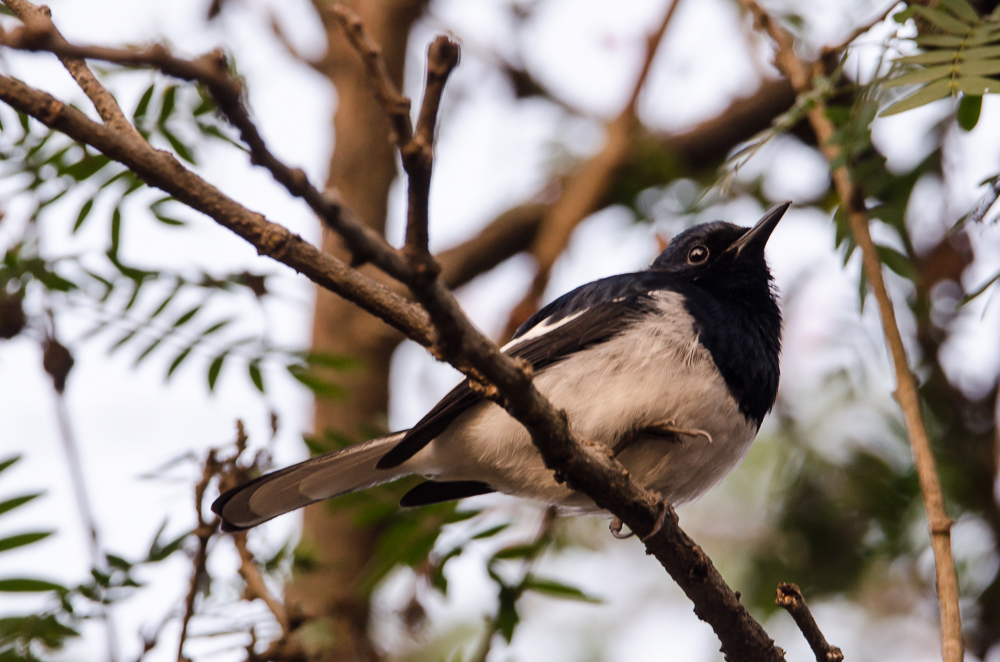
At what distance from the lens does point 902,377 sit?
3.09 m

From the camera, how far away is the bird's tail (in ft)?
9.63

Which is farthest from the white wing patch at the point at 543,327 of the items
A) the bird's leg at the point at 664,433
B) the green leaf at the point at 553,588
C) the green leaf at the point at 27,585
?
the green leaf at the point at 27,585

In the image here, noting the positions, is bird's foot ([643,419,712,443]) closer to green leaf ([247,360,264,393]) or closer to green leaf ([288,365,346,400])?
green leaf ([288,365,346,400])

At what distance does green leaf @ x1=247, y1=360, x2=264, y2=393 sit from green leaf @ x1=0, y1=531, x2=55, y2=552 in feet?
2.86

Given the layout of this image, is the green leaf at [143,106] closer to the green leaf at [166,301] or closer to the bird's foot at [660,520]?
the green leaf at [166,301]

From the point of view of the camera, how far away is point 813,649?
7.91ft

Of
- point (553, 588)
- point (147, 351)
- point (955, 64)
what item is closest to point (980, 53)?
point (955, 64)

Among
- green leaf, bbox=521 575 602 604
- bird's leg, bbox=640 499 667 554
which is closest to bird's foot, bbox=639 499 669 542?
bird's leg, bbox=640 499 667 554

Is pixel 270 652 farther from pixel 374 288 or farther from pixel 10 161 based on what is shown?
pixel 10 161

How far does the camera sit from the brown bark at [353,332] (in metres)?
4.47

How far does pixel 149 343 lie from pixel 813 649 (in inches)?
94.4

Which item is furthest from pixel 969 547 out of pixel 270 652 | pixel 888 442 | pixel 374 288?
pixel 374 288

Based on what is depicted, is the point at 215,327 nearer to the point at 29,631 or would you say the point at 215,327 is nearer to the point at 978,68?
the point at 29,631

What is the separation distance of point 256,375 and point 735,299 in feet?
5.91
